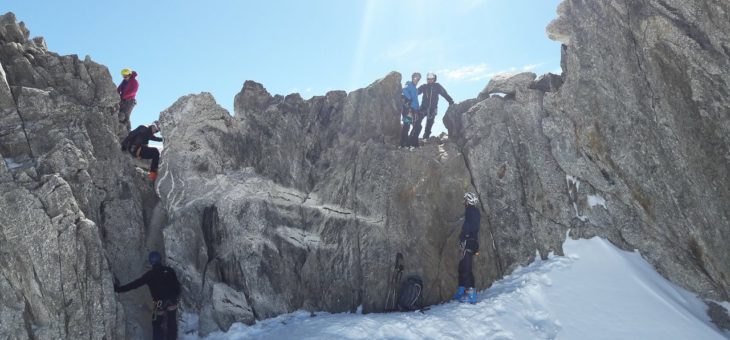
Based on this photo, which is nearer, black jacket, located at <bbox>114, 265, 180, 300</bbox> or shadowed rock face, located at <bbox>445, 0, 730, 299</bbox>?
shadowed rock face, located at <bbox>445, 0, 730, 299</bbox>

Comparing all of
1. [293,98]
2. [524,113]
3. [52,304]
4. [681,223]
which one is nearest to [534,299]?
[681,223]

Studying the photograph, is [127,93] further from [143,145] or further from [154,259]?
[154,259]

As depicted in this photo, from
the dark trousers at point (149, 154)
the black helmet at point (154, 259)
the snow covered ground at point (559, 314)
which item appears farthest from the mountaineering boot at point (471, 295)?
the dark trousers at point (149, 154)

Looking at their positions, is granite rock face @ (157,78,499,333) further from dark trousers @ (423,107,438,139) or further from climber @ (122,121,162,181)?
dark trousers @ (423,107,438,139)

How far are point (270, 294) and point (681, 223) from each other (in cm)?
1555

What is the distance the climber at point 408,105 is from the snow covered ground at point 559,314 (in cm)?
798

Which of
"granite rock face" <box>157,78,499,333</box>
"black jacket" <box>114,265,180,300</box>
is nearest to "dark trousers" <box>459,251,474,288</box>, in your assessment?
"granite rock face" <box>157,78,499,333</box>

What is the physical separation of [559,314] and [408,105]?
11.3m

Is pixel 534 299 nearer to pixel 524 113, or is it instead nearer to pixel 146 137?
pixel 524 113

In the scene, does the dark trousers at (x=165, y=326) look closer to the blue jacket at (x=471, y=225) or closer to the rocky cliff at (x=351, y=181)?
the rocky cliff at (x=351, y=181)

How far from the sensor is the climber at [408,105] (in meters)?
21.0

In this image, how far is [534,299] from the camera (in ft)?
49.6

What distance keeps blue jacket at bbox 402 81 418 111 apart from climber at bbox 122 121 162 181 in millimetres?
11828

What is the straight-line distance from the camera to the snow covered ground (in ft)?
45.4
